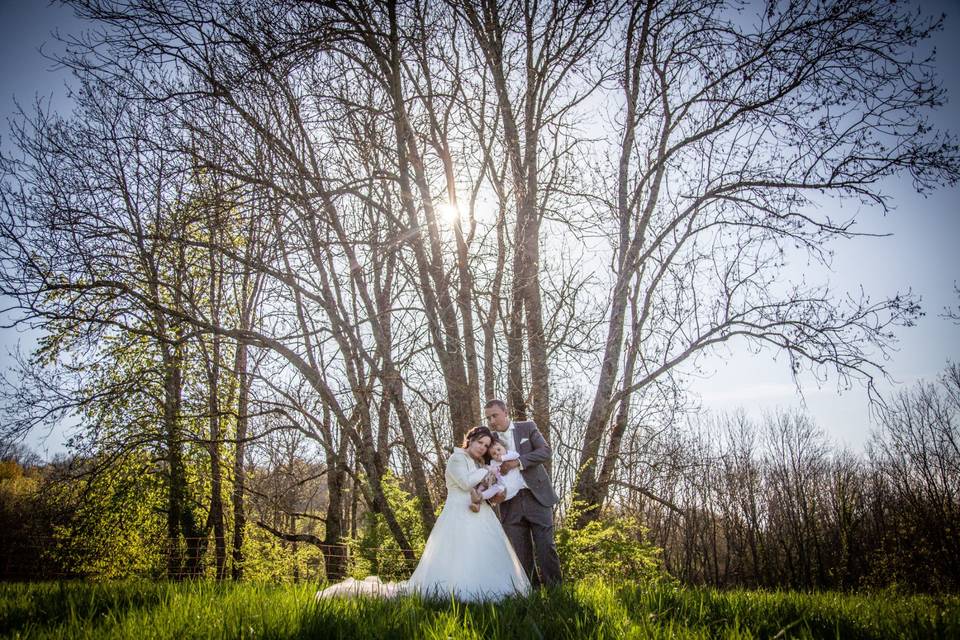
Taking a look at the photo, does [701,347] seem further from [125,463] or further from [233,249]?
[125,463]

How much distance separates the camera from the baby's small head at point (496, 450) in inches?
207

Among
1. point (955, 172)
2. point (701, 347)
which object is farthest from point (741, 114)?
point (701, 347)

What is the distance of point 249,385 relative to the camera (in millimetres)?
8078

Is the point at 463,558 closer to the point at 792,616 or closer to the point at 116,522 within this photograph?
the point at 792,616

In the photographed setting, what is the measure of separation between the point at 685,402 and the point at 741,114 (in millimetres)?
5076

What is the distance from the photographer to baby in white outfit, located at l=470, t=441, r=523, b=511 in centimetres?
488

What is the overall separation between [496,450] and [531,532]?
3.58 ft

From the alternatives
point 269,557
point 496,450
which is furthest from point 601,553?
point 269,557

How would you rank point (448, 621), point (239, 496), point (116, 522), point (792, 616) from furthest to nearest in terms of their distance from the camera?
point (239, 496)
point (116, 522)
point (792, 616)
point (448, 621)

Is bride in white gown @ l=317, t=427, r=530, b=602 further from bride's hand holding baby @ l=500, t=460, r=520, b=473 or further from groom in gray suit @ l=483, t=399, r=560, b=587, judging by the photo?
groom in gray suit @ l=483, t=399, r=560, b=587

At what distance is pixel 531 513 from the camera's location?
543 centimetres

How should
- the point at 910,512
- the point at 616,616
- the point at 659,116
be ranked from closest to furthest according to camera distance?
the point at 616,616 < the point at 659,116 < the point at 910,512

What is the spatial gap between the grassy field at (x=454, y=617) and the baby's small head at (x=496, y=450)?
6.25 feet

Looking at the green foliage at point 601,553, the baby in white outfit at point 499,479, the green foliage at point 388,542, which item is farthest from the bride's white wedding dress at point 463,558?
the green foliage at point 388,542
